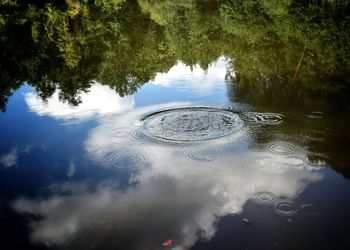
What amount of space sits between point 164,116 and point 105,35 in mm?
22008

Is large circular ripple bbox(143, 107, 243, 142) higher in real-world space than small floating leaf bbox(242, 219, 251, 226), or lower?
higher

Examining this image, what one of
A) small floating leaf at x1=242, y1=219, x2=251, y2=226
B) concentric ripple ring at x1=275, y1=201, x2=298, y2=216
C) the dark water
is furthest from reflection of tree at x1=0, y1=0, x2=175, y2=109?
small floating leaf at x1=242, y1=219, x2=251, y2=226


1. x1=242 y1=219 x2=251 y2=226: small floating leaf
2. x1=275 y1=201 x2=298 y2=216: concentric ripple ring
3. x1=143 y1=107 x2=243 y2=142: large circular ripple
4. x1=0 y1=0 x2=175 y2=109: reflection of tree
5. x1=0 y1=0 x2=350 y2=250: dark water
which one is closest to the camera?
x1=242 y1=219 x2=251 y2=226: small floating leaf

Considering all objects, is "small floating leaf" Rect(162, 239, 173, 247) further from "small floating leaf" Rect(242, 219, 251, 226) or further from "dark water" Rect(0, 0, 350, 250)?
"small floating leaf" Rect(242, 219, 251, 226)

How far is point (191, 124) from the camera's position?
18.4 m

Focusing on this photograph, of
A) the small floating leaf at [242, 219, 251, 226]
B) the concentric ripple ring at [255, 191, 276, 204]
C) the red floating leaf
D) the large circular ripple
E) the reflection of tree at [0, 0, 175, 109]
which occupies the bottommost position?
the red floating leaf

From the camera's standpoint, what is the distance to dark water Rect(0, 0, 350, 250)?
11.7 metres

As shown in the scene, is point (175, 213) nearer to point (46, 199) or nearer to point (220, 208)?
point (220, 208)

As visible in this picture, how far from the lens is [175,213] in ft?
40.4

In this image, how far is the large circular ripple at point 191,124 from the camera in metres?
17.3

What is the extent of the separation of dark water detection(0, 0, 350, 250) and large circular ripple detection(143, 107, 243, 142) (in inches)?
3.6

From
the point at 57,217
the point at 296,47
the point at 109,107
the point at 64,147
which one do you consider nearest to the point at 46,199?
the point at 57,217

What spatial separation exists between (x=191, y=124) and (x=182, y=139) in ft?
5.12

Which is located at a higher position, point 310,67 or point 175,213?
point 310,67
